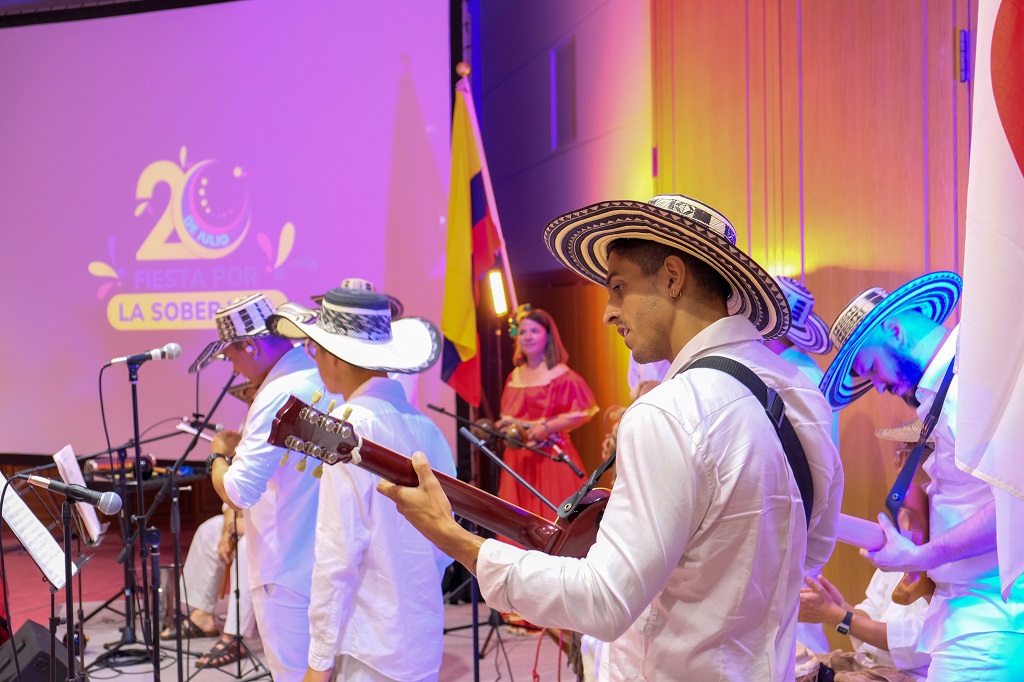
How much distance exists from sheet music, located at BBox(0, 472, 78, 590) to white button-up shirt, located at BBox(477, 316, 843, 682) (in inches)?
85.3

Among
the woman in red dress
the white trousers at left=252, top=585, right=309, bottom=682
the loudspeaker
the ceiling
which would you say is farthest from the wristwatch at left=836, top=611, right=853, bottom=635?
the ceiling

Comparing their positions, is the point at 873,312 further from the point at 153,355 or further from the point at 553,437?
the point at 553,437

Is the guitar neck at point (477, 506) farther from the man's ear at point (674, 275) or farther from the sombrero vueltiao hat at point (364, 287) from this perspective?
the sombrero vueltiao hat at point (364, 287)

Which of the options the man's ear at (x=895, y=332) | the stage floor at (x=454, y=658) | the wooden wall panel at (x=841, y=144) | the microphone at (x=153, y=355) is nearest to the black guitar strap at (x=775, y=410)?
the man's ear at (x=895, y=332)

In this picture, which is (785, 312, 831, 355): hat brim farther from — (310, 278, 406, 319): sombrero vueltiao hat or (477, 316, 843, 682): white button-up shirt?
(310, 278, 406, 319): sombrero vueltiao hat

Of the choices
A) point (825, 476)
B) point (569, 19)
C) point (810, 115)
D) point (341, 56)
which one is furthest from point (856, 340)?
point (341, 56)

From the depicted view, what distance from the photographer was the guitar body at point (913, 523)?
2.69m

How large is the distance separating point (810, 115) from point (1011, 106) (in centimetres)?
344

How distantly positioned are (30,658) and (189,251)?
437 cm

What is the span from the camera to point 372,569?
273 centimetres

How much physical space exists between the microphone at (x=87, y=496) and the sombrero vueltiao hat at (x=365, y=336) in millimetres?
773

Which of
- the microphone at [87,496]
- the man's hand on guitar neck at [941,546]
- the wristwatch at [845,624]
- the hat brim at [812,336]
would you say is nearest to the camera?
the man's hand on guitar neck at [941,546]

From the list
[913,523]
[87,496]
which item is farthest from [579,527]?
[87,496]

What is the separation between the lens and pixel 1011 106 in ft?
3.74
